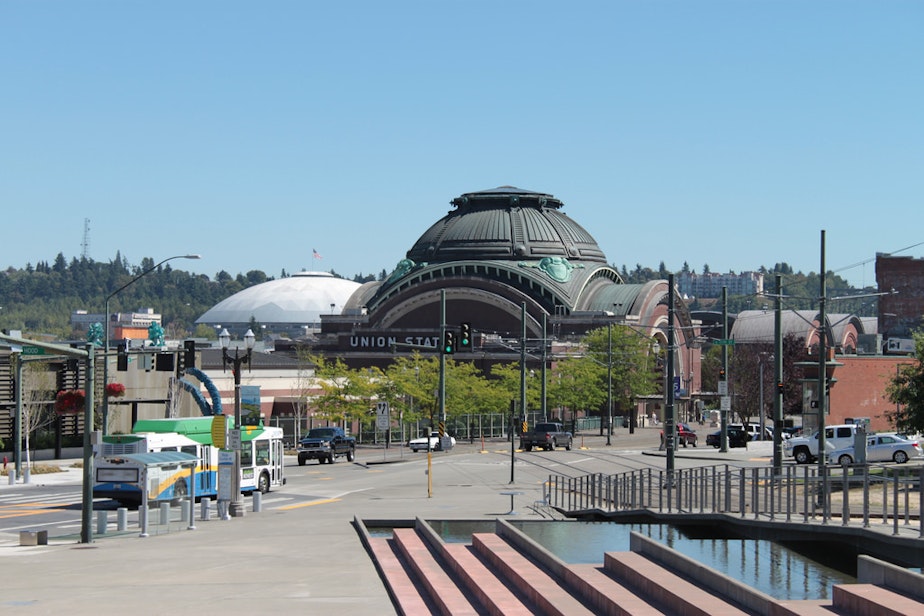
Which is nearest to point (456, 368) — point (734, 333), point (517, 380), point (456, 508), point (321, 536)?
point (517, 380)

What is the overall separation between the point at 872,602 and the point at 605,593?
151 inches

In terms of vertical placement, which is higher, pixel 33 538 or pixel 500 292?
pixel 500 292

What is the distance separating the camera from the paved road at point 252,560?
19.3 metres

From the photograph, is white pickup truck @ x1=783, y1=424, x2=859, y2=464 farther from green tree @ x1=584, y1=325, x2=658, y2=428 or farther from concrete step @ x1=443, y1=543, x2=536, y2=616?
green tree @ x1=584, y1=325, x2=658, y2=428

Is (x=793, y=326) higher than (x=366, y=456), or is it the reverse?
(x=793, y=326)

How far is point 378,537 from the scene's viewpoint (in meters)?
27.1

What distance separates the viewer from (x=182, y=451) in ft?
124

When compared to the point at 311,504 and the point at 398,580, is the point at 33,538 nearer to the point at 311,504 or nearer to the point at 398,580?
the point at 398,580

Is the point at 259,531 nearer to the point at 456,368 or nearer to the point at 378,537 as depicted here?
the point at 378,537

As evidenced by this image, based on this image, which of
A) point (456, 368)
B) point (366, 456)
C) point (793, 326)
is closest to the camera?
point (366, 456)

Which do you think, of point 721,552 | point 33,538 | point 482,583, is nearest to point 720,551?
point 721,552

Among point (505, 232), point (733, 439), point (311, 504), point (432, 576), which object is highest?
A: point (505, 232)

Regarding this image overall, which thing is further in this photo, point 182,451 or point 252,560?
point 182,451

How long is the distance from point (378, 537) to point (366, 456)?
4033 cm
